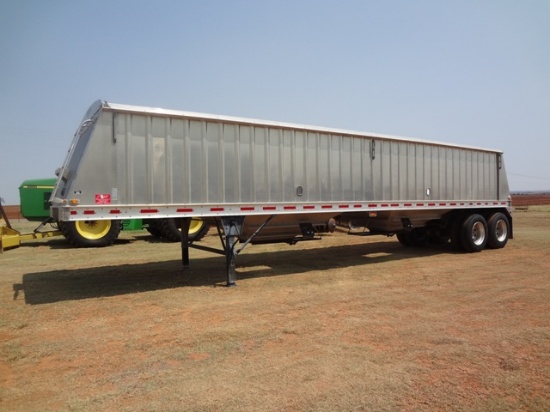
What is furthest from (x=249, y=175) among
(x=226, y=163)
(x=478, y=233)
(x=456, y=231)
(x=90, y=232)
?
(x=90, y=232)

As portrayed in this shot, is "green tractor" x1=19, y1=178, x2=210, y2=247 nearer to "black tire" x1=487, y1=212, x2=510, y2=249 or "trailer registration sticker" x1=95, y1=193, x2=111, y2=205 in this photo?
"trailer registration sticker" x1=95, y1=193, x2=111, y2=205

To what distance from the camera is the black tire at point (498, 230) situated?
13.8m

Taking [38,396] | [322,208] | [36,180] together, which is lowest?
[38,396]

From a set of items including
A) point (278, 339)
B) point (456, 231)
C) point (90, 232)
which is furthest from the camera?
point (90, 232)

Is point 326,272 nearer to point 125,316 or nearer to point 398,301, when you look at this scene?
point 398,301

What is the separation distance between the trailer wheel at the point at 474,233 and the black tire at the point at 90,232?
38.7ft

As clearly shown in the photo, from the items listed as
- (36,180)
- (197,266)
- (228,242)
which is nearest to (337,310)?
(228,242)

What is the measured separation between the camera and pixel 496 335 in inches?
211

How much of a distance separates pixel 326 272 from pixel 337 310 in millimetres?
3345

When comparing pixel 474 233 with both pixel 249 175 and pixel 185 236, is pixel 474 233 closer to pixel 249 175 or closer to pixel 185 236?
pixel 249 175

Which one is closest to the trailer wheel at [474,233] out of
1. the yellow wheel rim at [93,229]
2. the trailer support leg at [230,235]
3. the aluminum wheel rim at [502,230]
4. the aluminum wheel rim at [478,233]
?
the aluminum wheel rim at [478,233]

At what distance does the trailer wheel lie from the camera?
1295cm

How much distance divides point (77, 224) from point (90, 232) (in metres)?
0.51

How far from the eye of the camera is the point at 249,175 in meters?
8.62
